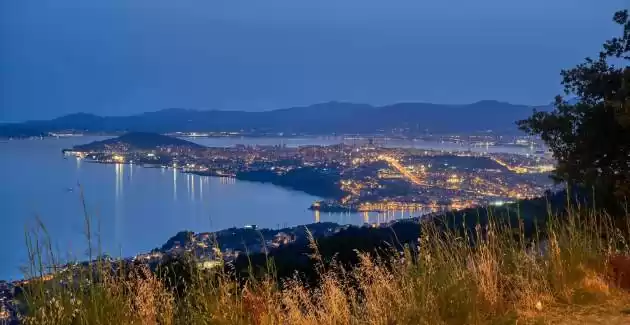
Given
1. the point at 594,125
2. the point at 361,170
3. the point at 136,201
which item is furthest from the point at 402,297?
the point at 361,170

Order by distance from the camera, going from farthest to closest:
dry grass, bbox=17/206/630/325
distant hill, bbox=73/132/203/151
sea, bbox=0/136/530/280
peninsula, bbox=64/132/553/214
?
1. distant hill, bbox=73/132/203/151
2. peninsula, bbox=64/132/553/214
3. sea, bbox=0/136/530/280
4. dry grass, bbox=17/206/630/325

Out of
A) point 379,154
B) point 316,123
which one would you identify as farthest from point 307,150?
point 316,123

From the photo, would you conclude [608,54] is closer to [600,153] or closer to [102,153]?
[600,153]

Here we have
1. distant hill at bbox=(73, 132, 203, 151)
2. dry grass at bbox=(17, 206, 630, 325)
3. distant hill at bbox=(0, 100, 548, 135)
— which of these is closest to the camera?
dry grass at bbox=(17, 206, 630, 325)

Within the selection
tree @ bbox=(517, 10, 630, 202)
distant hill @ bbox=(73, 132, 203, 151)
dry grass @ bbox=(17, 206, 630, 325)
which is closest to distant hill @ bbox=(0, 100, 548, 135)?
distant hill @ bbox=(73, 132, 203, 151)

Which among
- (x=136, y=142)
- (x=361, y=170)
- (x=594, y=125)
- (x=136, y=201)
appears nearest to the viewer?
(x=594, y=125)

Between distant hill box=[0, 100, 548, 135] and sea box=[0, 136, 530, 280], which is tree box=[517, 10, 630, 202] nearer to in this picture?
sea box=[0, 136, 530, 280]

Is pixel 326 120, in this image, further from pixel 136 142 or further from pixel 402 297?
pixel 402 297
